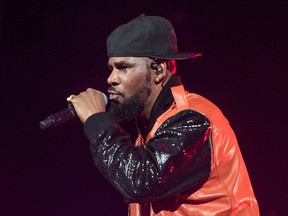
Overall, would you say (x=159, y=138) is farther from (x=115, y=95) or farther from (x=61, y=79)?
(x=61, y=79)

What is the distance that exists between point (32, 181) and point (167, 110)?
199 cm

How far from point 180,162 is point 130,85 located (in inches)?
16.4

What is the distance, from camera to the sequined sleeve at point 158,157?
1447 mm

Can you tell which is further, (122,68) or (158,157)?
(122,68)

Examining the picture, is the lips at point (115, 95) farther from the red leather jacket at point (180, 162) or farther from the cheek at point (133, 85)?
the red leather jacket at point (180, 162)

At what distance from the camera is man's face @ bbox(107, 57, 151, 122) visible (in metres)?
1.74

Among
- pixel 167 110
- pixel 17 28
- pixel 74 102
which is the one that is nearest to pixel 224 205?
pixel 167 110

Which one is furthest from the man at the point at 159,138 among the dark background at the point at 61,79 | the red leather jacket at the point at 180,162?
the dark background at the point at 61,79

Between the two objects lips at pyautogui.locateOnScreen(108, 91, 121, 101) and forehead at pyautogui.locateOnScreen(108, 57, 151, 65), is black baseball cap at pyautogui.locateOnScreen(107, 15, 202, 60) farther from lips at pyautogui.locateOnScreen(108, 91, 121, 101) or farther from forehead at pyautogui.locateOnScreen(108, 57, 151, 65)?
lips at pyautogui.locateOnScreen(108, 91, 121, 101)

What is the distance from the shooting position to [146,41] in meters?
1.76

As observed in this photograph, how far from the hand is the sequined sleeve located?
0.20 ft

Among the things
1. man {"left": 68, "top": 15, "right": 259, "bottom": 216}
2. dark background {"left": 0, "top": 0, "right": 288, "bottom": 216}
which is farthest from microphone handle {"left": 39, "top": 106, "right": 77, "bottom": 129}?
dark background {"left": 0, "top": 0, "right": 288, "bottom": 216}

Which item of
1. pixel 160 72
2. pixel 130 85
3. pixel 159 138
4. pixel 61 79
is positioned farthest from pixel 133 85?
pixel 61 79

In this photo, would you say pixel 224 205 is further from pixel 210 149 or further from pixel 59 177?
pixel 59 177
